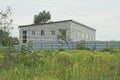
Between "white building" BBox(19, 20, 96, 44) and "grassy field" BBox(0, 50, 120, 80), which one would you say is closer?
"grassy field" BBox(0, 50, 120, 80)

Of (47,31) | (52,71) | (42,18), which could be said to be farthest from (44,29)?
(52,71)

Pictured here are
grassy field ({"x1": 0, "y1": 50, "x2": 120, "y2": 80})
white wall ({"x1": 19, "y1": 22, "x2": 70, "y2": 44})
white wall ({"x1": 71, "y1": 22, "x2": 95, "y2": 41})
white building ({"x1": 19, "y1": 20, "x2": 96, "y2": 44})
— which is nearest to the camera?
grassy field ({"x1": 0, "y1": 50, "x2": 120, "y2": 80})

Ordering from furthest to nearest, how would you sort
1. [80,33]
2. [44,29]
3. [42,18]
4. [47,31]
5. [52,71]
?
1. [42,18]
2. [80,33]
3. [44,29]
4. [47,31]
5. [52,71]

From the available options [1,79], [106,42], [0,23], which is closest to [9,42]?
[1,79]

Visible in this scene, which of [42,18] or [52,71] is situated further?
[42,18]

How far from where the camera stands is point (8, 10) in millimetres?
26047

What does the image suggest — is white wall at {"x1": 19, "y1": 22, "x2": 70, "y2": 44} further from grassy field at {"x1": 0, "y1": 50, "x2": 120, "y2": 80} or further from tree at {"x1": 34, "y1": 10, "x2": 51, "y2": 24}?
grassy field at {"x1": 0, "y1": 50, "x2": 120, "y2": 80}

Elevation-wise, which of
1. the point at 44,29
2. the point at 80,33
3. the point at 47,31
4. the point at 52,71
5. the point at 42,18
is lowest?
the point at 52,71

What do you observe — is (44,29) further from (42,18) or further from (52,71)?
(52,71)

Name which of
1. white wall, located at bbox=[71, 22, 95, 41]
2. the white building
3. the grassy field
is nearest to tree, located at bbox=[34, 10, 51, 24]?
white wall, located at bbox=[71, 22, 95, 41]

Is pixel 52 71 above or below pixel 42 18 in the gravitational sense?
below

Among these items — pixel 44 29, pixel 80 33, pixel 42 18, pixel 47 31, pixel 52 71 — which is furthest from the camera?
pixel 42 18

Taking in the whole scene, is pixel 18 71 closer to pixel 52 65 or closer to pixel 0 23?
pixel 52 65

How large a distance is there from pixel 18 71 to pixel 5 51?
3862 mm
